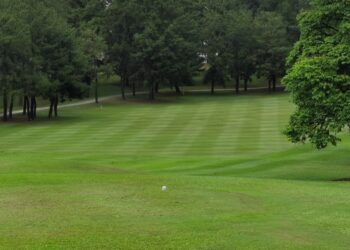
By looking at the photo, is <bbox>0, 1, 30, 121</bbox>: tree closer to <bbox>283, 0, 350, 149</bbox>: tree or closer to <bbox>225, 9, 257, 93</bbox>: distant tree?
<bbox>283, 0, 350, 149</bbox>: tree

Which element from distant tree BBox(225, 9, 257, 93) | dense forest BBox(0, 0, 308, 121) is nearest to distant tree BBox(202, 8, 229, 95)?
dense forest BBox(0, 0, 308, 121)

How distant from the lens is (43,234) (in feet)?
53.9

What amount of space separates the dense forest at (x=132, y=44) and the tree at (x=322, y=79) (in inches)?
1972

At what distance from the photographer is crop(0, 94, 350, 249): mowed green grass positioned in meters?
16.3

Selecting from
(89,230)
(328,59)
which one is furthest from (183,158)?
(89,230)

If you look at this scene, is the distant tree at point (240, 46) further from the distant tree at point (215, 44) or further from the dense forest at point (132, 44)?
A: the distant tree at point (215, 44)

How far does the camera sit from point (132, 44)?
117m

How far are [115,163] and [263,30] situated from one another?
88877 millimetres

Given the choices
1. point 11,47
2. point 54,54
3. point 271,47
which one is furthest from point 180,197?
point 271,47

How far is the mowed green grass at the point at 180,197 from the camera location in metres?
16.3

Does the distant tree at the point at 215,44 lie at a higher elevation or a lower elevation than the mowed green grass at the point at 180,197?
higher

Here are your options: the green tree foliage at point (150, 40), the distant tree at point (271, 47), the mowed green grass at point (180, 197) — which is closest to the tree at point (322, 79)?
the mowed green grass at point (180, 197)

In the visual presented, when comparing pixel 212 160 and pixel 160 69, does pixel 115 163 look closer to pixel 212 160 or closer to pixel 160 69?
pixel 212 160

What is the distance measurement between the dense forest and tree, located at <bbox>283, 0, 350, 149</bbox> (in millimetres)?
50101
